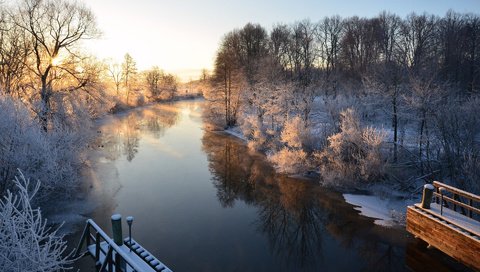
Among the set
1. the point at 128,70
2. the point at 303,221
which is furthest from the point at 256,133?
the point at 128,70

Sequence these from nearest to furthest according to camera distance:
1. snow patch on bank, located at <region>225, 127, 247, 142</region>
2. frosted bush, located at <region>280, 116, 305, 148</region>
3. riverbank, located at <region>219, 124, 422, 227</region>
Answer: riverbank, located at <region>219, 124, 422, 227</region>
frosted bush, located at <region>280, 116, 305, 148</region>
snow patch on bank, located at <region>225, 127, 247, 142</region>

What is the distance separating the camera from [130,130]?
38.8m

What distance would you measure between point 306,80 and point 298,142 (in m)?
20.9

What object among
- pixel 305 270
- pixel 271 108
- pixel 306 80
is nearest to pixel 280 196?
pixel 305 270

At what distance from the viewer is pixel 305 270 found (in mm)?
11383

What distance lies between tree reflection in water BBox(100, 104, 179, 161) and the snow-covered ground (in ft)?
56.1

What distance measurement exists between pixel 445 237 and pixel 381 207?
583 centimetres

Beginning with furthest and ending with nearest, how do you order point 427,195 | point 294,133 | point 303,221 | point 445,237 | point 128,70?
1. point 128,70
2. point 294,133
3. point 303,221
4. point 427,195
5. point 445,237

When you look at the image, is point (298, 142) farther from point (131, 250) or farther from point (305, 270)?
point (131, 250)

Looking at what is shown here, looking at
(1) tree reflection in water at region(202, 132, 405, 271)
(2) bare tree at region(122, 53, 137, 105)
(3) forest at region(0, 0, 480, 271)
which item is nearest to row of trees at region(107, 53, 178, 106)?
(2) bare tree at region(122, 53, 137, 105)

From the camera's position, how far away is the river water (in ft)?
38.8

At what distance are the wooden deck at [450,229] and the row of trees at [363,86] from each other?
3931 millimetres

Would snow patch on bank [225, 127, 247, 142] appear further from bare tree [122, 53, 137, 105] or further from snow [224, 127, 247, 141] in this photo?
bare tree [122, 53, 137, 105]

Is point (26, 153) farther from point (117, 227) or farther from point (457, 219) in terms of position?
point (457, 219)
